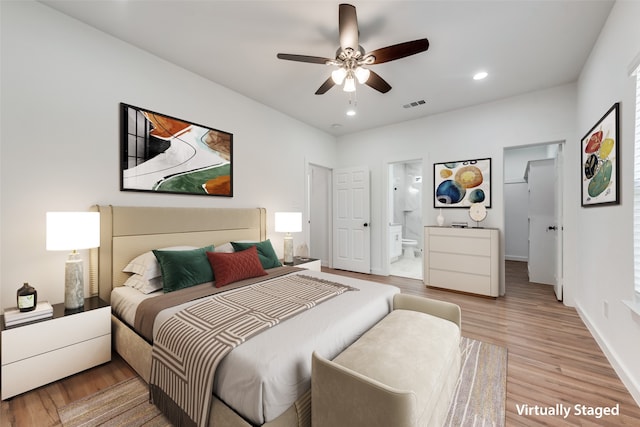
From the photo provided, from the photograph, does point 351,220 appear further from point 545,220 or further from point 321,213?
point 545,220

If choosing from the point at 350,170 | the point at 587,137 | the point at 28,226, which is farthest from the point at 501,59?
the point at 28,226

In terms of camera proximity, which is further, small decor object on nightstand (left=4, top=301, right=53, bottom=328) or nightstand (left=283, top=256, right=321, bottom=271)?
nightstand (left=283, top=256, right=321, bottom=271)

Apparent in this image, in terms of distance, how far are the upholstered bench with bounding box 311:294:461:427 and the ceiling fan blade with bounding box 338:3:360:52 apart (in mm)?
2086

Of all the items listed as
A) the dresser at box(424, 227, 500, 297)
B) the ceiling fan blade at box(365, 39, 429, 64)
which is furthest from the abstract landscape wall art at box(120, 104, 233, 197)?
the dresser at box(424, 227, 500, 297)

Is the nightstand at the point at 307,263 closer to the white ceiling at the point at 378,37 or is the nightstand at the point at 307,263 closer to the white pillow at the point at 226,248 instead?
the white pillow at the point at 226,248

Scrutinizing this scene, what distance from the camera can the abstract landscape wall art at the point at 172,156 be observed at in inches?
98.5

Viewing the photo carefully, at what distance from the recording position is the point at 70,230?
1.85 m

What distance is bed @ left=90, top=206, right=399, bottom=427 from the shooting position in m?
1.16

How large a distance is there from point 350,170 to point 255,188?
7.18 feet

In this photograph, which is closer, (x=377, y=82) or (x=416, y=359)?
(x=416, y=359)

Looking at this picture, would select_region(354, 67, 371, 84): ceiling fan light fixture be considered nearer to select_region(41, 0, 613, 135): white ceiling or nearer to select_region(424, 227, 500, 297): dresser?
select_region(41, 0, 613, 135): white ceiling

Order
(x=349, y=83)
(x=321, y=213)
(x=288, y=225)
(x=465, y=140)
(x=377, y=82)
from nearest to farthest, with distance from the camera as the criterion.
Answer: (x=349, y=83) < (x=377, y=82) < (x=288, y=225) < (x=465, y=140) < (x=321, y=213)

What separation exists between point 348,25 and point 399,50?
17.9 inches

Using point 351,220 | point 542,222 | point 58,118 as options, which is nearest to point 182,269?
point 58,118
